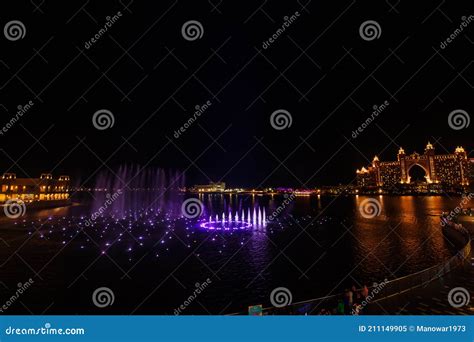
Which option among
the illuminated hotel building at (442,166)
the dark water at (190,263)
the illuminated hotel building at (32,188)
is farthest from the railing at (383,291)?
the illuminated hotel building at (442,166)

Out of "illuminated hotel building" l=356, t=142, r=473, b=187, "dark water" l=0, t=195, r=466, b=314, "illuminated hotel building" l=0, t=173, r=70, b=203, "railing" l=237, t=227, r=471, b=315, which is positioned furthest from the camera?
"illuminated hotel building" l=356, t=142, r=473, b=187

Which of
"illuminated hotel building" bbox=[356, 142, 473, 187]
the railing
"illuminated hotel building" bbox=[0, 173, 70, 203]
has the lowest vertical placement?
the railing

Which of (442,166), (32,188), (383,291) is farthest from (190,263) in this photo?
(442,166)

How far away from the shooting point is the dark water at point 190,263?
554 inches

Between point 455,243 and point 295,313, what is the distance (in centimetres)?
2240

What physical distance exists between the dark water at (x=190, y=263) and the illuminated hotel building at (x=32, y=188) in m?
35.3

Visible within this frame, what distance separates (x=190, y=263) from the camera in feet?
64.0

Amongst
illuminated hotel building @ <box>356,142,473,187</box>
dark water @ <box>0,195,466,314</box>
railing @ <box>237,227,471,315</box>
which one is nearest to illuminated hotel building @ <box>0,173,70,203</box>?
dark water @ <box>0,195,466,314</box>

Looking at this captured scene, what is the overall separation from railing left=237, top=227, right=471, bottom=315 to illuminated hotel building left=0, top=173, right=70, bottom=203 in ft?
195

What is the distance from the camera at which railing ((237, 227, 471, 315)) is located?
8.58 metres

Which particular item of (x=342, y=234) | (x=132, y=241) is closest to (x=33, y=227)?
(x=132, y=241)

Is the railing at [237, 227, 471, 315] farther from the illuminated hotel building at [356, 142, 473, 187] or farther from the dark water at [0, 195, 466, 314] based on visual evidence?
the illuminated hotel building at [356, 142, 473, 187]

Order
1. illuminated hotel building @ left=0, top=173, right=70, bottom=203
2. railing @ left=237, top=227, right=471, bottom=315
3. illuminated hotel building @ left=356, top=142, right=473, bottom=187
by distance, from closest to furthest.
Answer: railing @ left=237, top=227, right=471, bottom=315, illuminated hotel building @ left=0, top=173, right=70, bottom=203, illuminated hotel building @ left=356, top=142, right=473, bottom=187

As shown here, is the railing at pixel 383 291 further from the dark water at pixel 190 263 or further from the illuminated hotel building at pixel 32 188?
the illuminated hotel building at pixel 32 188
